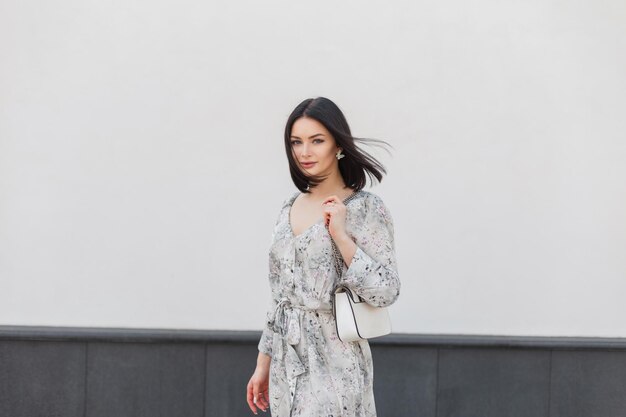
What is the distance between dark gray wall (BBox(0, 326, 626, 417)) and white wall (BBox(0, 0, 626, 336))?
104 millimetres

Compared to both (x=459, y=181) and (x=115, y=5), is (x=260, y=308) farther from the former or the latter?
(x=115, y=5)

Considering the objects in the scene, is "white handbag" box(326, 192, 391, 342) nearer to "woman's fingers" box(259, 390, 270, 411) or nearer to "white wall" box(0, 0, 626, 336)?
"woman's fingers" box(259, 390, 270, 411)

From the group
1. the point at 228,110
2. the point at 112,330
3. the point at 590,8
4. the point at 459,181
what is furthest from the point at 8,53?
the point at 590,8

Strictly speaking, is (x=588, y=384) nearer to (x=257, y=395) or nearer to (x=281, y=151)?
(x=281, y=151)

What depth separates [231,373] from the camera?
5.20 meters

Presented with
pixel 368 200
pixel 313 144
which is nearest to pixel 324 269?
pixel 368 200

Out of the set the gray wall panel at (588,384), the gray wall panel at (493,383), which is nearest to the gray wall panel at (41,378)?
the gray wall panel at (493,383)

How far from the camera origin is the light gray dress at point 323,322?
346 centimetres

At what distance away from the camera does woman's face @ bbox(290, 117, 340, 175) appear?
3555 millimetres

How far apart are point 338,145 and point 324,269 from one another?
1.59 feet

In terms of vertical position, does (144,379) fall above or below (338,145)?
below

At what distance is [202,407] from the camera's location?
5234 mm

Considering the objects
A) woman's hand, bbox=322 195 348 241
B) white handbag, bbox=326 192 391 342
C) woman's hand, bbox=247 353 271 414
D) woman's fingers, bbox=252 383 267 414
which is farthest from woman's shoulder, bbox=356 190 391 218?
woman's fingers, bbox=252 383 267 414

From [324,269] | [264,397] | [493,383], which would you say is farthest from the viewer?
[493,383]
